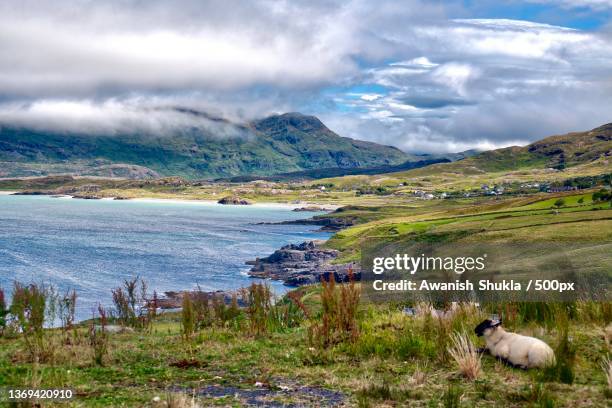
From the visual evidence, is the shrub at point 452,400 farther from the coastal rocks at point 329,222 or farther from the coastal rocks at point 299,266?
the coastal rocks at point 329,222

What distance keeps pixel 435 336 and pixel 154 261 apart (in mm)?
92510

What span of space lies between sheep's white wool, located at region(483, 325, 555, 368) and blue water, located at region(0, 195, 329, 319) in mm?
52938

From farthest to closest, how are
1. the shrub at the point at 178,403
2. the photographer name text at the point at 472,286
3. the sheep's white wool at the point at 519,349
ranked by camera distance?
the photographer name text at the point at 472,286 → the sheep's white wool at the point at 519,349 → the shrub at the point at 178,403

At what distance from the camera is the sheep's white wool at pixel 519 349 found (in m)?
11.5

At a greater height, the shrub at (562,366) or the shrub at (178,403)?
the shrub at (178,403)

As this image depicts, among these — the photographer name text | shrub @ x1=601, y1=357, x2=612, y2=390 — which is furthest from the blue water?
shrub @ x1=601, y1=357, x2=612, y2=390

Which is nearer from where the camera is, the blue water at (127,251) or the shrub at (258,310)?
the shrub at (258,310)

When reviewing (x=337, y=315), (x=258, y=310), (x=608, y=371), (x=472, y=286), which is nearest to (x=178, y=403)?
(x=337, y=315)

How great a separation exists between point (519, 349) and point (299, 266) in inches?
3445

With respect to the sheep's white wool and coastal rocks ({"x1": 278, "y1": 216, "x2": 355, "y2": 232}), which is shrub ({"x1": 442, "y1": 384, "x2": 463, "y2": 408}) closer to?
the sheep's white wool

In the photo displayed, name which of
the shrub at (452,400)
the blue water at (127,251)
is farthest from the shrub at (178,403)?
the blue water at (127,251)

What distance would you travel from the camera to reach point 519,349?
38.9ft

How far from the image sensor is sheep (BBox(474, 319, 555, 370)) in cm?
1149

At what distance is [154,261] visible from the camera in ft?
331
